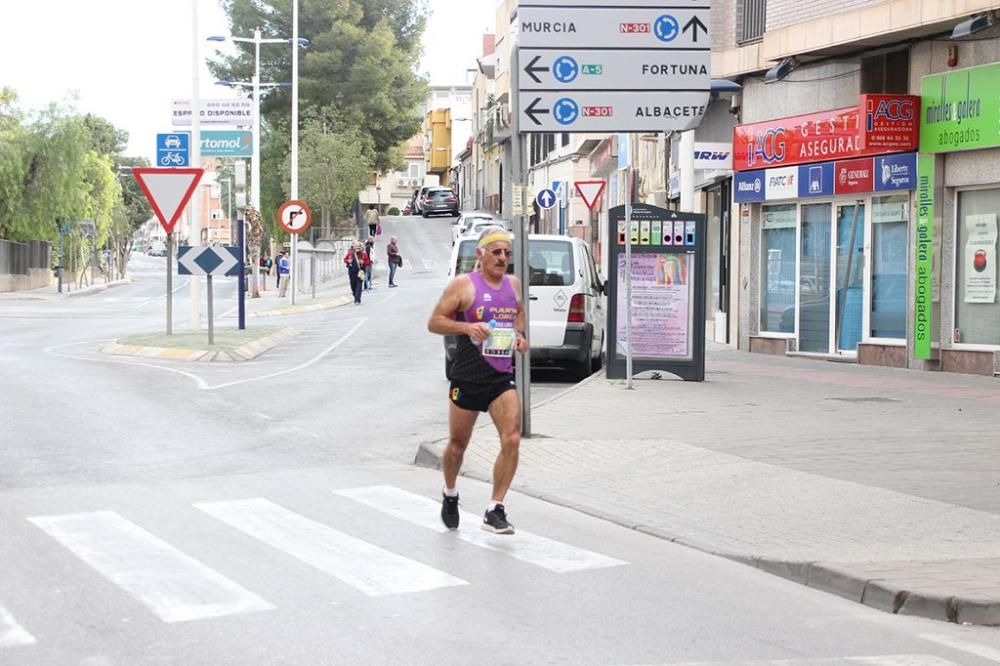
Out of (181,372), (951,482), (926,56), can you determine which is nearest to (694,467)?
(951,482)

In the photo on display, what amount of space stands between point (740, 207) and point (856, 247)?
411cm

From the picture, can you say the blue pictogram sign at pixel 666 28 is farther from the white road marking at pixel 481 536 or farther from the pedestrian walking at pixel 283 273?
the pedestrian walking at pixel 283 273

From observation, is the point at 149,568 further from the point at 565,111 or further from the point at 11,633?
the point at 565,111

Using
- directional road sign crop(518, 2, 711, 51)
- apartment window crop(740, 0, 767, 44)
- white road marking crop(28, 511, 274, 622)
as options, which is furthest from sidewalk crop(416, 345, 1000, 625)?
apartment window crop(740, 0, 767, 44)

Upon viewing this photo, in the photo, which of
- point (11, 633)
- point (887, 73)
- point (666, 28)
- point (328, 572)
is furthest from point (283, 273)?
point (11, 633)

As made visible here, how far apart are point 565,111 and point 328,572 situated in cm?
724

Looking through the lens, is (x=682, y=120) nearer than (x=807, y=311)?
Yes

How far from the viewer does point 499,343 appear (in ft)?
28.7

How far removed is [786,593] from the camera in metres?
7.47

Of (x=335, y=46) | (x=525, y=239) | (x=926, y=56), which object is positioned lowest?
(x=525, y=239)

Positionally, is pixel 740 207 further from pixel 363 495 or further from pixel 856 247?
pixel 363 495

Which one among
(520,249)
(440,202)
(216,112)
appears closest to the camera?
(520,249)

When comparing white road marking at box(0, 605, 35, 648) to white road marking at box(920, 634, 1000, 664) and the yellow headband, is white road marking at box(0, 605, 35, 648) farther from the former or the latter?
white road marking at box(920, 634, 1000, 664)

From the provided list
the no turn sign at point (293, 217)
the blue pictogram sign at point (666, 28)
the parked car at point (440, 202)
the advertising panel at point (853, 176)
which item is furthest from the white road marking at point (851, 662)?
the parked car at point (440, 202)
